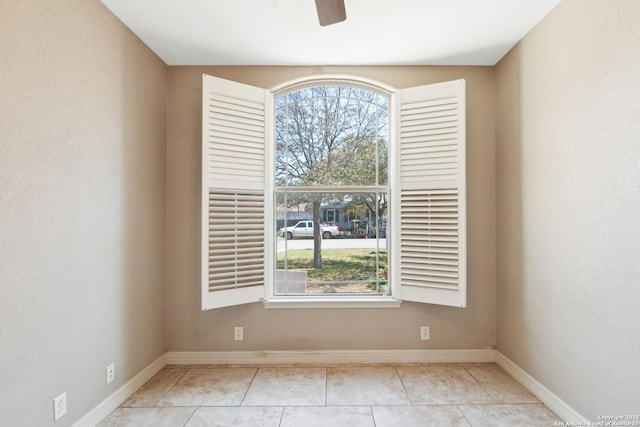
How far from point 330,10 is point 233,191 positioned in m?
1.64

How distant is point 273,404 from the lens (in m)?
2.39

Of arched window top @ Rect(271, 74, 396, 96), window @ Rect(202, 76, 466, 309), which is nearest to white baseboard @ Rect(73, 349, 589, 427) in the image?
window @ Rect(202, 76, 466, 309)

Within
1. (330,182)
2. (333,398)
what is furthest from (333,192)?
(333,398)

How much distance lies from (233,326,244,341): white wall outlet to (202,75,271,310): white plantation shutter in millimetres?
318

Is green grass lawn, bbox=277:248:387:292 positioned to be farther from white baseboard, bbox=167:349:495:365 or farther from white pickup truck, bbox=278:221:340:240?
white baseboard, bbox=167:349:495:365

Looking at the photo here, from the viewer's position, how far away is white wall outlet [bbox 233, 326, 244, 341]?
3.04 m
